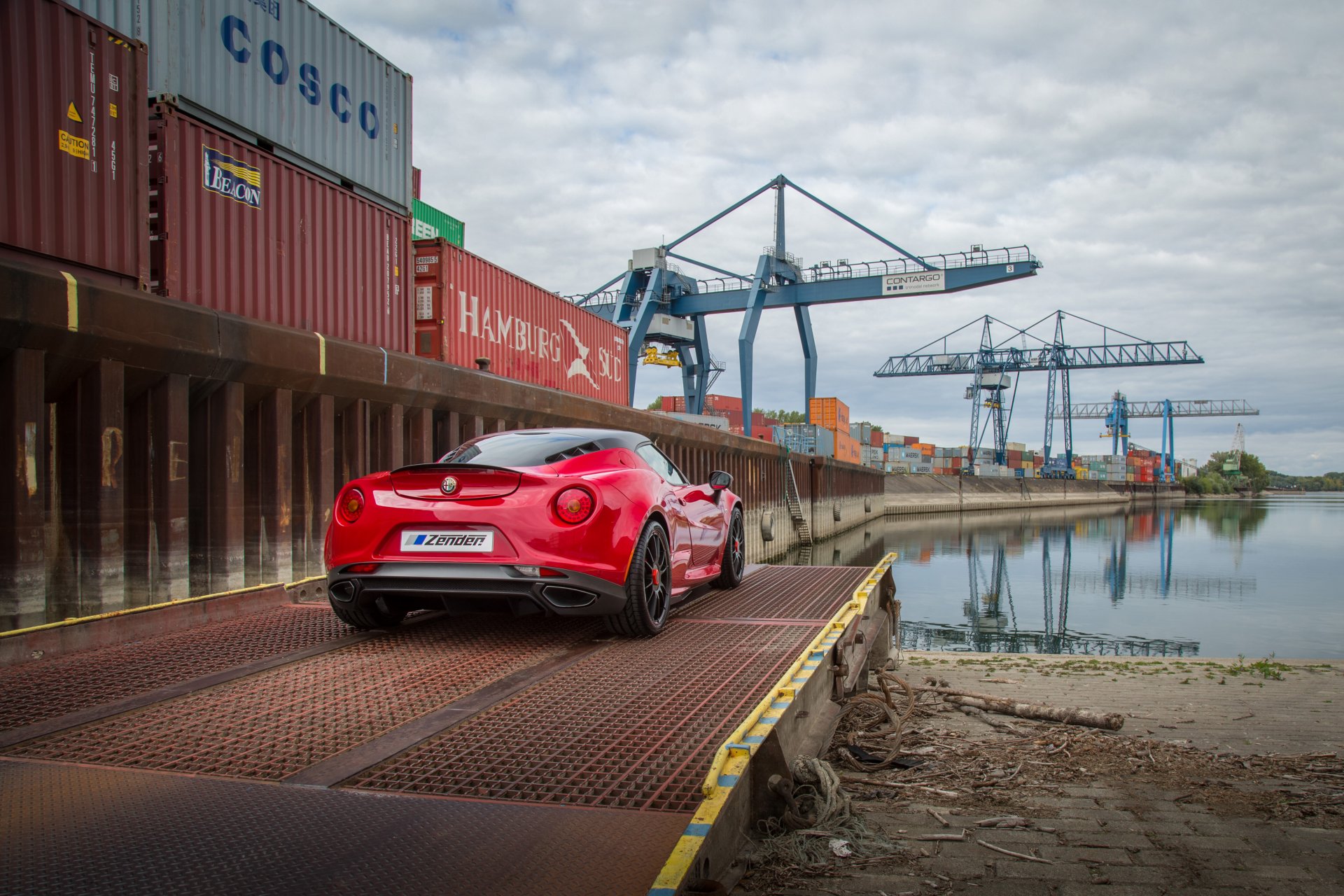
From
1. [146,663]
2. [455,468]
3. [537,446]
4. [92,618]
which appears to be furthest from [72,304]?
[537,446]

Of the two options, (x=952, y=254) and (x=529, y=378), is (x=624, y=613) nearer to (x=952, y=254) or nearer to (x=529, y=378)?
(x=529, y=378)

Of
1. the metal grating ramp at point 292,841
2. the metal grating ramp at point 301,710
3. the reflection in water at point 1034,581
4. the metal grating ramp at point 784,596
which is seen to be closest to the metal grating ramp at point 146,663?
the metal grating ramp at point 301,710

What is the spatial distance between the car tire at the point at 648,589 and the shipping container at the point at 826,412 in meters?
41.0

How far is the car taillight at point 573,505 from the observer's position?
4.27 meters

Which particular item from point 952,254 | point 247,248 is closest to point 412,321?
point 247,248

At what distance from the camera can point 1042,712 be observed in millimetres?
5738

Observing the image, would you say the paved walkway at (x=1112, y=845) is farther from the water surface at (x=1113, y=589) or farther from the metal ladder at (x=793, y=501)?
the metal ladder at (x=793, y=501)

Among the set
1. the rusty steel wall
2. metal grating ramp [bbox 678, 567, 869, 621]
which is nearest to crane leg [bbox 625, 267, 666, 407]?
the rusty steel wall

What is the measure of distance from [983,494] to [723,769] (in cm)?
7315

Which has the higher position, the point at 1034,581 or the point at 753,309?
the point at 753,309

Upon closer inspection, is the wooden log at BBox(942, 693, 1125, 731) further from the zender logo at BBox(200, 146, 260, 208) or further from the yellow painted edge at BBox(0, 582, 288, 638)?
the zender logo at BBox(200, 146, 260, 208)

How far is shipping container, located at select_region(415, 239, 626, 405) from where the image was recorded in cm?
1159

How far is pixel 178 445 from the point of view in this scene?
6125 millimetres

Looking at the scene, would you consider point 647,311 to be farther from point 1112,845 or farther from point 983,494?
point 983,494
